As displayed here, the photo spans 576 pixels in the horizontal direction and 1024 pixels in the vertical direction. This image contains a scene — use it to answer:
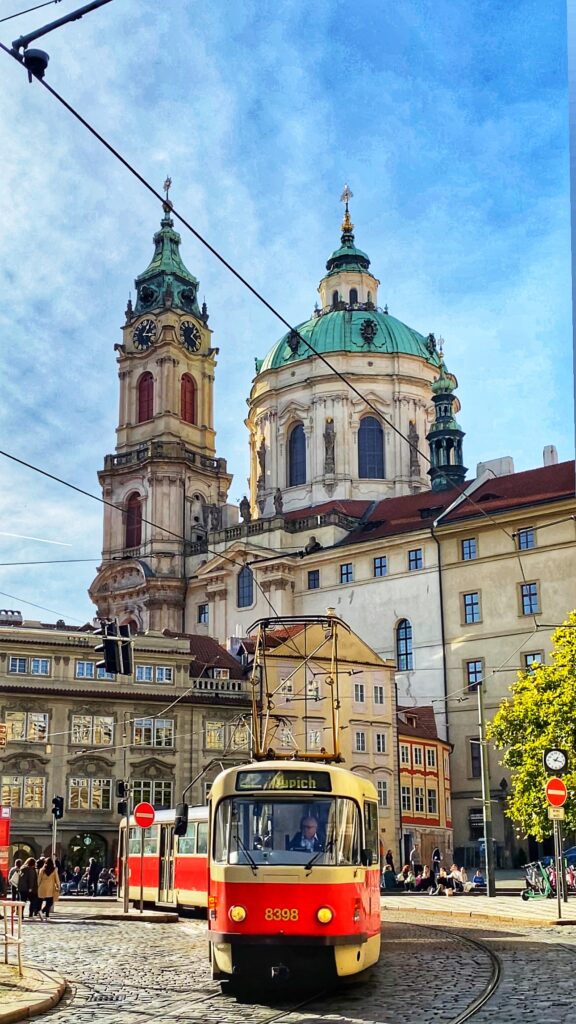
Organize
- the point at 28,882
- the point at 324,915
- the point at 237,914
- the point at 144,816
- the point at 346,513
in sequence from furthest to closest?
the point at 346,513 < the point at 144,816 < the point at 28,882 < the point at 237,914 < the point at 324,915

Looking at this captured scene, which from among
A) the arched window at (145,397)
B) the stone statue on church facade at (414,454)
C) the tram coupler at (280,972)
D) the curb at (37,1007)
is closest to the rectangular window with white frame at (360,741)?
the stone statue on church facade at (414,454)

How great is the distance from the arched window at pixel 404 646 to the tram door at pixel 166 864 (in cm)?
3498

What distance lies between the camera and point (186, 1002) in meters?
13.1

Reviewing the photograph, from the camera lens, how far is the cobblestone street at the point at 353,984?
1202cm

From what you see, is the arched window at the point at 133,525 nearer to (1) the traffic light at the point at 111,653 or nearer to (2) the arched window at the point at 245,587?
(2) the arched window at the point at 245,587

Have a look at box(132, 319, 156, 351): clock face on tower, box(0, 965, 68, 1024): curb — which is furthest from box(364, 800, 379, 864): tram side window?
box(132, 319, 156, 351): clock face on tower

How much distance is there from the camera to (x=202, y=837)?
2920 cm

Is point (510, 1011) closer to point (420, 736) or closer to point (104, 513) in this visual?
point (420, 736)

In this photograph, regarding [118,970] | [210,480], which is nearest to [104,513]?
[210,480]

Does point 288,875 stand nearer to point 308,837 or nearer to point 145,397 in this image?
point 308,837

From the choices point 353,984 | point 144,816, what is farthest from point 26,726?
point 353,984

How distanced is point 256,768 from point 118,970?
3842mm

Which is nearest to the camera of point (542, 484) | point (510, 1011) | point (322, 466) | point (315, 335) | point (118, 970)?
point (510, 1011)

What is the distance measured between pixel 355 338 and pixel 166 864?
192 ft
